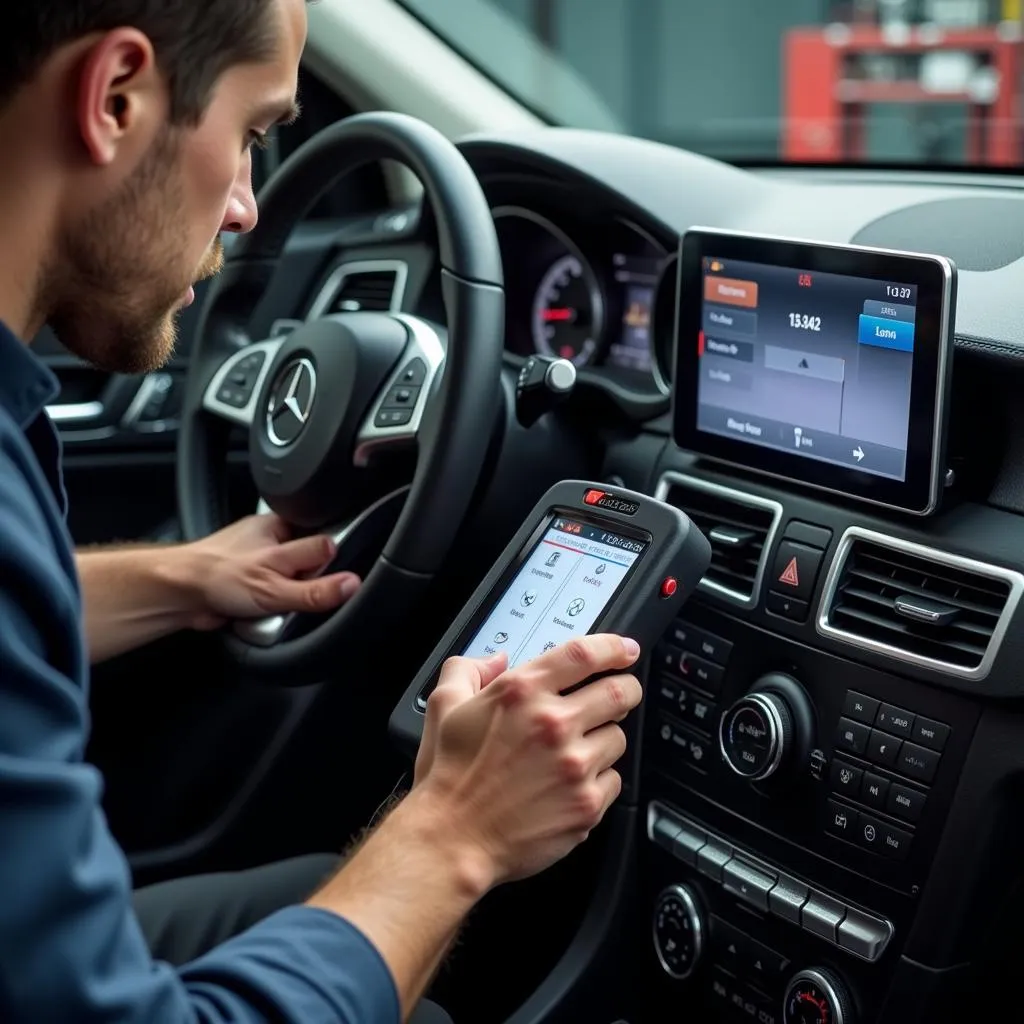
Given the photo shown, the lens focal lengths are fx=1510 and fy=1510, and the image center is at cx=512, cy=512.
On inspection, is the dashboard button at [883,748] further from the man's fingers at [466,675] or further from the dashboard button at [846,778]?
the man's fingers at [466,675]

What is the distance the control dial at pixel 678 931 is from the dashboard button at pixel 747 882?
0.06 meters

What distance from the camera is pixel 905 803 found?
1.27 meters

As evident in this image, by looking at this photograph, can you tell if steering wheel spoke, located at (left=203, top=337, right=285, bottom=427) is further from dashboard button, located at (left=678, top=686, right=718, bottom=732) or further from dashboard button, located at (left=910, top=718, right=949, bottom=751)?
dashboard button, located at (left=910, top=718, right=949, bottom=751)

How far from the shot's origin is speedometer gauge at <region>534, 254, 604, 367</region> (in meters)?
1.82

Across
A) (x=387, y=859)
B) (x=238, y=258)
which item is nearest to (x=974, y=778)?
(x=387, y=859)

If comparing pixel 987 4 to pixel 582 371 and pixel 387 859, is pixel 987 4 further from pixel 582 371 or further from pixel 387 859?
pixel 387 859

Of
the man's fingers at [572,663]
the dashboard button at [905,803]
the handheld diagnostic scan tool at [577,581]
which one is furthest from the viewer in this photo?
the dashboard button at [905,803]

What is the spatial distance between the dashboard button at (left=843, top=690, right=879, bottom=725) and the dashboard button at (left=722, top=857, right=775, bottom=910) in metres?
0.19

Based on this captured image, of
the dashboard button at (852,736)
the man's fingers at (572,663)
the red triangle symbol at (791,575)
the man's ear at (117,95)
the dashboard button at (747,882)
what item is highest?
the man's ear at (117,95)

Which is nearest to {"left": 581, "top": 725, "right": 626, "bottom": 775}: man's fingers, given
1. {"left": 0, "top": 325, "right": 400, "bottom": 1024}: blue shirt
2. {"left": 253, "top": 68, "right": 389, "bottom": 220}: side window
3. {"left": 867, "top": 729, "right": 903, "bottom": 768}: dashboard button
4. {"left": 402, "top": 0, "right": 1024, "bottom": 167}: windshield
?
{"left": 0, "top": 325, "right": 400, "bottom": 1024}: blue shirt

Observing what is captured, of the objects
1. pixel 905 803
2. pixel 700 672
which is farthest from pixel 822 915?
pixel 700 672

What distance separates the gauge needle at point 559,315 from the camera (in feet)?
6.13

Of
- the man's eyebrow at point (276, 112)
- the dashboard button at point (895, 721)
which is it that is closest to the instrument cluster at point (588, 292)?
the dashboard button at point (895, 721)

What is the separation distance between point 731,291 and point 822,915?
0.57 metres
